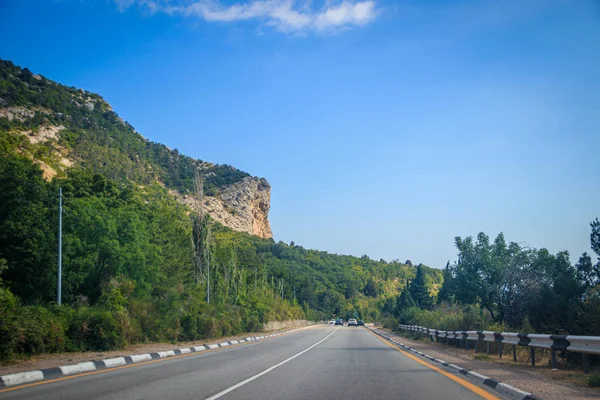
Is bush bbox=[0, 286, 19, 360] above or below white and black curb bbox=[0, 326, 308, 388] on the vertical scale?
above

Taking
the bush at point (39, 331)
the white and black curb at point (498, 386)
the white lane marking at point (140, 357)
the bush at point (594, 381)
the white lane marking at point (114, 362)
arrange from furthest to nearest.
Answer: the white lane marking at point (140, 357)
the bush at point (39, 331)
the white lane marking at point (114, 362)
the bush at point (594, 381)
the white and black curb at point (498, 386)

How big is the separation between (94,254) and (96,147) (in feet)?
197

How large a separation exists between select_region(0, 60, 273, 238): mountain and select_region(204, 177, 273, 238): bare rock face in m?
0.24

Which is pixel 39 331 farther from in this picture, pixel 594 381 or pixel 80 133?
pixel 80 133

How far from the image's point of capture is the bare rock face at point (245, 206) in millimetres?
131163

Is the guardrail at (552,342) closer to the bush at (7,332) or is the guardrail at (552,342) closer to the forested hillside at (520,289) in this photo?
the forested hillside at (520,289)

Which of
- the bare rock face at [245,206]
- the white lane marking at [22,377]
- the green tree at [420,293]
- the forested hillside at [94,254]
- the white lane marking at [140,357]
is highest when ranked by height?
the bare rock face at [245,206]

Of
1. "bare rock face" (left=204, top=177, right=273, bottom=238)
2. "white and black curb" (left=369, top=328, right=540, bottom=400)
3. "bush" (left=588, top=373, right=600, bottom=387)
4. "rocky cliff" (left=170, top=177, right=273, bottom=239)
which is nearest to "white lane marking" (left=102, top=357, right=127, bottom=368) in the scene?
"white and black curb" (left=369, top=328, right=540, bottom=400)

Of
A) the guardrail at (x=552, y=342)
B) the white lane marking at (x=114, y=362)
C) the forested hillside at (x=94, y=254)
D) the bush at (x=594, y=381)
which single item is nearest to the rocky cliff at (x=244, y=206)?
the forested hillside at (x=94, y=254)

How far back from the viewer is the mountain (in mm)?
72562

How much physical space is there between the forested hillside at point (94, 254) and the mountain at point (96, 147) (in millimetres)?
423

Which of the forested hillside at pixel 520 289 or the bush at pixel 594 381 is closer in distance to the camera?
the bush at pixel 594 381

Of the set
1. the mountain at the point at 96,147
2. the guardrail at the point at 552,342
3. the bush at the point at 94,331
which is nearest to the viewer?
the guardrail at the point at 552,342

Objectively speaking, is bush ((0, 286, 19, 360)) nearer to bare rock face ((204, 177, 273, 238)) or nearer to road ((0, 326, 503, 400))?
road ((0, 326, 503, 400))
